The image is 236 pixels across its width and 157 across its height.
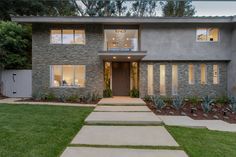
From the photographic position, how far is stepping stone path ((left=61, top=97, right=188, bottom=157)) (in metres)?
4.99

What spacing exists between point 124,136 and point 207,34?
504 inches

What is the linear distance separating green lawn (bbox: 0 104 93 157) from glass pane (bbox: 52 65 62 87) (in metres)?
7.68

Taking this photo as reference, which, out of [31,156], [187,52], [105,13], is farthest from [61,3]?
[31,156]

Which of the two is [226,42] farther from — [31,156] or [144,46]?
[31,156]

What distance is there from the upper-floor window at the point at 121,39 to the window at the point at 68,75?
2527 millimetres

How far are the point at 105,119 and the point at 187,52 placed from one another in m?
10.3

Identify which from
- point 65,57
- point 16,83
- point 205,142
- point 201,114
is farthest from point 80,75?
point 205,142

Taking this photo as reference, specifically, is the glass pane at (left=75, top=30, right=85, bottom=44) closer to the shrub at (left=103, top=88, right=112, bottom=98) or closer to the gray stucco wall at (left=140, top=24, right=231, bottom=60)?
the shrub at (left=103, top=88, right=112, bottom=98)

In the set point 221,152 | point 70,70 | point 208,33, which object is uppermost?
point 208,33

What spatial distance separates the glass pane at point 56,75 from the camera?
16.6 m

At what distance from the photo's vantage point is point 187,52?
16.6 metres

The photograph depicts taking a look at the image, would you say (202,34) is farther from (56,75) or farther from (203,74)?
(56,75)

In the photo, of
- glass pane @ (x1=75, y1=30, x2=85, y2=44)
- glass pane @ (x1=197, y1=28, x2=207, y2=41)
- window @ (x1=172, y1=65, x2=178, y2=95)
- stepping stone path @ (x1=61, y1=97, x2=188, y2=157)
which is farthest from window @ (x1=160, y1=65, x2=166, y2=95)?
stepping stone path @ (x1=61, y1=97, x2=188, y2=157)

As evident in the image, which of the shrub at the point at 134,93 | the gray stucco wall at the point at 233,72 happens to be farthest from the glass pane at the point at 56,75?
the gray stucco wall at the point at 233,72
